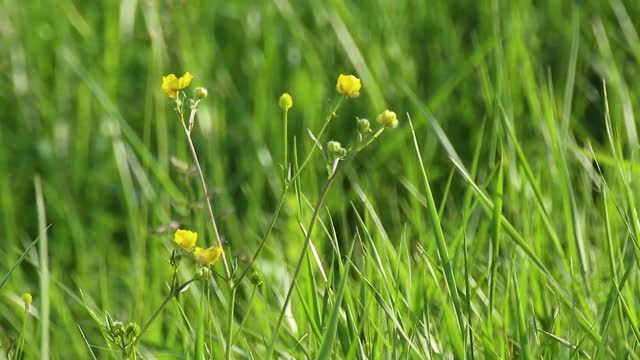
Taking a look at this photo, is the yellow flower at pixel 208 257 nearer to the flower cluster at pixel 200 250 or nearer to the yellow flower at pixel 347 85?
the flower cluster at pixel 200 250

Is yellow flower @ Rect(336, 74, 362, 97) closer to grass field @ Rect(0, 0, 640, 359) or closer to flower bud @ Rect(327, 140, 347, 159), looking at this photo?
flower bud @ Rect(327, 140, 347, 159)

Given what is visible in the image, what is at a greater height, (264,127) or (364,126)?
(364,126)

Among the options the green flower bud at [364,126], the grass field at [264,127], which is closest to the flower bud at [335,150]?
the green flower bud at [364,126]

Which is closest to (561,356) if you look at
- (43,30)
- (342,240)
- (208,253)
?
(208,253)

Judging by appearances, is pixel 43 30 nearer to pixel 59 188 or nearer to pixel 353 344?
pixel 59 188

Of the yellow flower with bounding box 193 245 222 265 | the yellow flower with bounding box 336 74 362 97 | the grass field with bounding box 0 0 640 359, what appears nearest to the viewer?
the yellow flower with bounding box 193 245 222 265

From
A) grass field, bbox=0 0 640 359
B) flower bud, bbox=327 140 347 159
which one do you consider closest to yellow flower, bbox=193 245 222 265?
flower bud, bbox=327 140 347 159

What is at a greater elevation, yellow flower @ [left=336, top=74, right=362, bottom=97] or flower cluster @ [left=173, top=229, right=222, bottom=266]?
yellow flower @ [left=336, top=74, right=362, bottom=97]

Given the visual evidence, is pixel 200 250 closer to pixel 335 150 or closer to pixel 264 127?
pixel 335 150

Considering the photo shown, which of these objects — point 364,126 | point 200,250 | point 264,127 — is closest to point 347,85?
point 364,126

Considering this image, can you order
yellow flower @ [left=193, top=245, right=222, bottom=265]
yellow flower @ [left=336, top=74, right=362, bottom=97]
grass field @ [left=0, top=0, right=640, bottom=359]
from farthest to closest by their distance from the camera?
grass field @ [left=0, top=0, right=640, bottom=359]
yellow flower @ [left=336, top=74, right=362, bottom=97]
yellow flower @ [left=193, top=245, right=222, bottom=265]

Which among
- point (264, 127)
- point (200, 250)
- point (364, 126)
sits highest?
point (364, 126)
